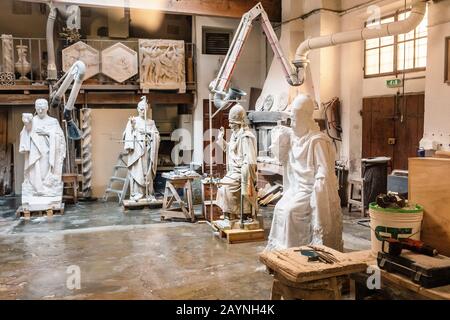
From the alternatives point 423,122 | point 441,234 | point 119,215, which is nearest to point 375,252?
point 441,234

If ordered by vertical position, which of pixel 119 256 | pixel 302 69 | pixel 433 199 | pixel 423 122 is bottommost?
pixel 119 256

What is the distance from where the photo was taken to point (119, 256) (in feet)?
17.4

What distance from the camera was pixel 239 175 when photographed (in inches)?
237

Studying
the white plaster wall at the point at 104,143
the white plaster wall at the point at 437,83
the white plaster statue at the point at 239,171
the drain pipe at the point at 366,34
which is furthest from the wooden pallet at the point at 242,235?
the white plaster wall at the point at 104,143

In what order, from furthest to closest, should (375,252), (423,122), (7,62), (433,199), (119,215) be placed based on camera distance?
(7,62) < (119,215) < (423,122) < (375,252) < (433,199)

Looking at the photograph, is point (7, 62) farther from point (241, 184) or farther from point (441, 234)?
point (441, 234)

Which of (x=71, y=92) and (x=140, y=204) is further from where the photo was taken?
(x=140, y=204)

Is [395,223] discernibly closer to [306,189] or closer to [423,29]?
[306,189]

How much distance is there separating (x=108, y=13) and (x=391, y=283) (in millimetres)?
9890

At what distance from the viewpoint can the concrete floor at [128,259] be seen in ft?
13.7

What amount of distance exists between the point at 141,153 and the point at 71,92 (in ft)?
5.56

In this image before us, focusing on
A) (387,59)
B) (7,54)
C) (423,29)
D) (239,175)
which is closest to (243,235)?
(239,175)

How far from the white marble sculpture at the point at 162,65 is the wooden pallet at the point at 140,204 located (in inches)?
114

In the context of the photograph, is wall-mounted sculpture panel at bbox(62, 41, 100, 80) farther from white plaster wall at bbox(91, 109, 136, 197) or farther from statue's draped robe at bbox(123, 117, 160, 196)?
statue's draped robe at bbox(123, 117, 160, 196)
